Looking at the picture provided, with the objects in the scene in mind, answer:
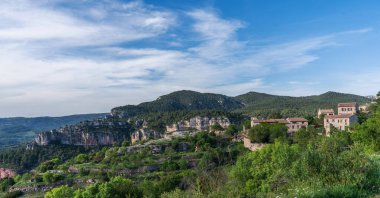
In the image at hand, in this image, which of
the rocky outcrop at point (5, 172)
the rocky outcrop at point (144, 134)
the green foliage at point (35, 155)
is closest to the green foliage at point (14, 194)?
the rocky outcrop at point (5, 172)

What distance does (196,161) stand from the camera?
69438 millimetres

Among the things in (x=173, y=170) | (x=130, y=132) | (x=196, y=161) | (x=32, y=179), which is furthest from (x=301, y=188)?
(x=130, y=132)

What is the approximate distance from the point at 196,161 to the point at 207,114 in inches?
2624

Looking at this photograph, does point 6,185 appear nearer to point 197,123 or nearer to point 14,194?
point 14,194

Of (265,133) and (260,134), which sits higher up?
(265,133)

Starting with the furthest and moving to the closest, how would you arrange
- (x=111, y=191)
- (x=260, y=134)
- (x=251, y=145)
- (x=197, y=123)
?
1. (x=197, y=123)
2. (x=251, y=145)
3. (x=260, y=134)
4. (x=111, y=191)

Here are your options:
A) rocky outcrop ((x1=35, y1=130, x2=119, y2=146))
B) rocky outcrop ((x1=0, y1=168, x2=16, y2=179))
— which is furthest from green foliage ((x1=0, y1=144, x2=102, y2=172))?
rocky outcrop ((x1=35, y1=130, x2=119, y2=146))

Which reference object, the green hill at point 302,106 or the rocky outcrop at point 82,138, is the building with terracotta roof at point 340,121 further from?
the rocky outcrop at point 82,138

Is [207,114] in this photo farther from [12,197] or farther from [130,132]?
[12,197]

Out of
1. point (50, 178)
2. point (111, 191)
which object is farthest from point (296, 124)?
point (50, 178)

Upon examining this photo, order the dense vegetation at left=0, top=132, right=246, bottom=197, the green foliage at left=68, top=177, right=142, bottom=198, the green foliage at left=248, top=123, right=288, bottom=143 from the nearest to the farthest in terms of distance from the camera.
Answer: the green foliage at left=68, top=177, right=142, bottom=198 → the dense vegetation at left=0, top=132, right=246, bottom=197 → the green foliage at left=248, top=123, right=288, bottom=143

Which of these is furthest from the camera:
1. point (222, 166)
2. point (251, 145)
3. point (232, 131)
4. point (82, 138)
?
point (82, 138)

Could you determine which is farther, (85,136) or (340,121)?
(85,136)

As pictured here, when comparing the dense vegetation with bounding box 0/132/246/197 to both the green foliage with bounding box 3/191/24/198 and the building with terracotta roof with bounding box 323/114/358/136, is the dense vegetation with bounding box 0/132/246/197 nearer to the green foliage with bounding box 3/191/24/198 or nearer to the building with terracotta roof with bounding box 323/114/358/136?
the green foliage with bounding box 3/191/24/198
